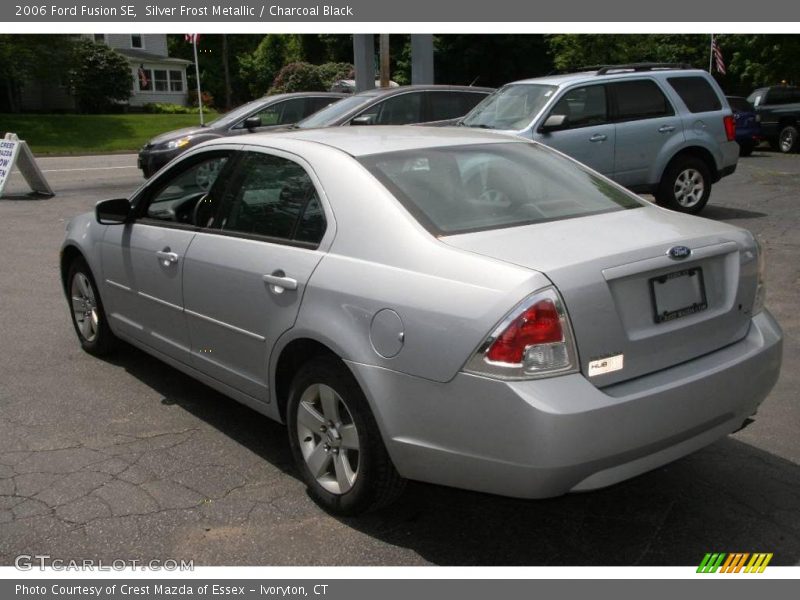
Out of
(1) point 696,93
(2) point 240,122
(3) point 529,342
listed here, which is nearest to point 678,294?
(3) point 529,342

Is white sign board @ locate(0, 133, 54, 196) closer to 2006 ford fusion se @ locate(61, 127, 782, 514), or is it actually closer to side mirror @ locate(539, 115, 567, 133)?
side mirror @ locate(539, 115, 567, 133)

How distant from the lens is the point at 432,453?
3184mm

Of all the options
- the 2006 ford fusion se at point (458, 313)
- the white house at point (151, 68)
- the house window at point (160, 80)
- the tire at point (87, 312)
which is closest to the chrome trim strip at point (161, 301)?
the 2006 ford fusion se at point (458, 313)

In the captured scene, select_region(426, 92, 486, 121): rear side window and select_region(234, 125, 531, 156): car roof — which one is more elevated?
select_region(234, 125, 531, 156): car roof

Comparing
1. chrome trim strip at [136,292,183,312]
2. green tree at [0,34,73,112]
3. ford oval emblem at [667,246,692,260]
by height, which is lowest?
chrome trim strip at [136,292,183,312]

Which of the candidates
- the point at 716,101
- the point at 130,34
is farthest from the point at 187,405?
the point at 130,34

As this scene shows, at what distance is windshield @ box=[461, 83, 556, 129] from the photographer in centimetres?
1050

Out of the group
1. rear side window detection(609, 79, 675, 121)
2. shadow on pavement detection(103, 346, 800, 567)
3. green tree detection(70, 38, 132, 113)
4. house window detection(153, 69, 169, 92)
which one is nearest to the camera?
shadow on pavement detection(103, 346, 800, 567)

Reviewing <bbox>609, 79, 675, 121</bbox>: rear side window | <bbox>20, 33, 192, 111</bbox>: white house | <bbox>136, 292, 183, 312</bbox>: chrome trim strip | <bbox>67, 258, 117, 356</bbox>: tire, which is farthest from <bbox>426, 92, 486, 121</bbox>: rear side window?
<bbox>20, 33, 192, 111</bbox>: white house

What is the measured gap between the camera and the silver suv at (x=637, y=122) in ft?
34.7

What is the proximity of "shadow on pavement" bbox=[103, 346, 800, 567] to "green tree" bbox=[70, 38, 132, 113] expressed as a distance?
150ft

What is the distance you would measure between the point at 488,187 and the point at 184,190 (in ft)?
7.24

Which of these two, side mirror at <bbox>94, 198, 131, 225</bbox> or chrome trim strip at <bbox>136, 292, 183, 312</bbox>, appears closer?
chrome trim strip at <bbox>136, 292, 183, 312</bbox>

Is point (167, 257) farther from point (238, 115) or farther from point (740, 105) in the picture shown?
point (740, 105)
